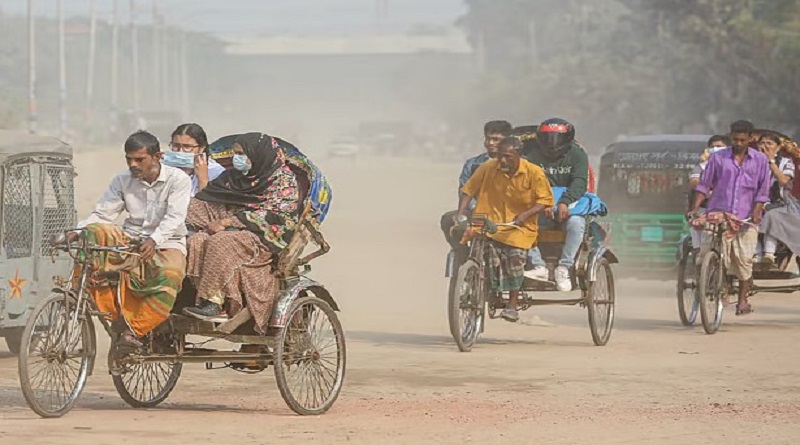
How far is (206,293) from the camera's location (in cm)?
1136

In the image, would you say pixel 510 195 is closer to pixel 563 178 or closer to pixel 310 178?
pixel 563 178

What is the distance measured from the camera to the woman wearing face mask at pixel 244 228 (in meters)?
11.4

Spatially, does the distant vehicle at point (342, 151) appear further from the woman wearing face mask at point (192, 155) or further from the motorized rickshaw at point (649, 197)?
the woman wearing face mask at point (192, 155)

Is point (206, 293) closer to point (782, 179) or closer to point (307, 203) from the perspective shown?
point (307, 203)

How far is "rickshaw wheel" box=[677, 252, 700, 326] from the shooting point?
1798 centimetres

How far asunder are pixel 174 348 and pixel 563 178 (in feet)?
20.3

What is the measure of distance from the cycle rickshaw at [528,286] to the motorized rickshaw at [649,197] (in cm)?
596

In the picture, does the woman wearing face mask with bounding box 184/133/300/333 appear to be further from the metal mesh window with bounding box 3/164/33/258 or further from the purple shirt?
the purple shirt

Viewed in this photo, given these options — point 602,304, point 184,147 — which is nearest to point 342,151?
point 602,304

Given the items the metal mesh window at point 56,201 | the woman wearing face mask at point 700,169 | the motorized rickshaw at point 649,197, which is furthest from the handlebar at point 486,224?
the motorized rickshaw at point 649,197

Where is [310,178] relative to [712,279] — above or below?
above

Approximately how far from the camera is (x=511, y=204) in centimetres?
1631

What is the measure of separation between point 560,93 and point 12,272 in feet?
306

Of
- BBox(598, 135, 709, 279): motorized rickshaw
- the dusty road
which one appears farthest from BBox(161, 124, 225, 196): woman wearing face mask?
BBox(598, 135, 709, 279): motorized rickshaw
